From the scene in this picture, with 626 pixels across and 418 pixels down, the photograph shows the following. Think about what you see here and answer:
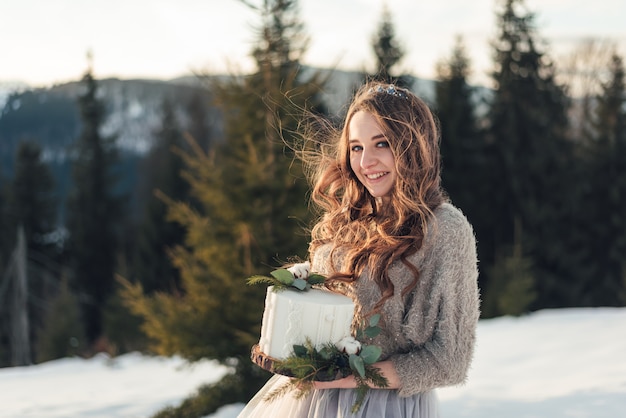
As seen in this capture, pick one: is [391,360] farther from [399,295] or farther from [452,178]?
[452,178]

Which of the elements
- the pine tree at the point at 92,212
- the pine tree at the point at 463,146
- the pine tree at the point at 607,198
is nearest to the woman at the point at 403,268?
the pine tree at the point at 463,146

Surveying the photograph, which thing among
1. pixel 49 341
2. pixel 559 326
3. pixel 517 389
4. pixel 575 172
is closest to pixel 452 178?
pixel 575 172

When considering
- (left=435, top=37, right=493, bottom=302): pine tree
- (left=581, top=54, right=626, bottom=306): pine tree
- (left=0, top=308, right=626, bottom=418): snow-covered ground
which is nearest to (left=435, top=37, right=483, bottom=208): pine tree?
(left=435, top=37, right=493, bottom=302): pine tree

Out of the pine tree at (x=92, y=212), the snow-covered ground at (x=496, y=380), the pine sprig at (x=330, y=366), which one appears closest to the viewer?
the pine sprig at (x=330, y=366)

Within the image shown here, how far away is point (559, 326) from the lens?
9.68m

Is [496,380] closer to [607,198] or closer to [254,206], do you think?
[254,206]

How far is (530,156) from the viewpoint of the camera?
2039 cm

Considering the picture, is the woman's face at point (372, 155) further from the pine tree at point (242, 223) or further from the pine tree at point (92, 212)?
the pine tree at point (92, 212)

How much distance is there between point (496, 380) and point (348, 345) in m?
6.02

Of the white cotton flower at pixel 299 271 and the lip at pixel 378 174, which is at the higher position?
the lip at pixel 378 174

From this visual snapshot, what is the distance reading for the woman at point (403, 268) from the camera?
1955 millimetres

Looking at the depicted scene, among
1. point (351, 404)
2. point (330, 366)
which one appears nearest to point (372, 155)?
point (330, 366)

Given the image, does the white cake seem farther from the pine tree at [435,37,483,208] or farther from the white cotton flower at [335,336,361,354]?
the pine tree at [435,37,483,208]

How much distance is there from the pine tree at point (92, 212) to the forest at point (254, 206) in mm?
59
